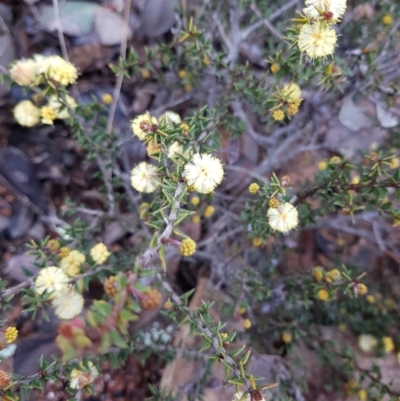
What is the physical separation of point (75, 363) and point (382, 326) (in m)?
2.00

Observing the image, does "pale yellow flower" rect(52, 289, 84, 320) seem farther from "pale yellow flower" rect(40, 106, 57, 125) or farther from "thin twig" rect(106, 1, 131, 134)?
"thin twig" rect(106, 1, 131, 134)

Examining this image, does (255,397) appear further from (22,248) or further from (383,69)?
(383,69)

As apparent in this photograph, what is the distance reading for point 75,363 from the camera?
1.62 metres

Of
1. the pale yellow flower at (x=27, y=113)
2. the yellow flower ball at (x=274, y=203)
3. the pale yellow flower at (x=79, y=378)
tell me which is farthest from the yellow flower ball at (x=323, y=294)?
the pale yellow flower at (x=27, y=113)

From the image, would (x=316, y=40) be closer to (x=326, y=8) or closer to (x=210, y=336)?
(x=326, y=8)

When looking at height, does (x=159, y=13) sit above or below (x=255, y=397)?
above

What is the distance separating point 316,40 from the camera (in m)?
1.53

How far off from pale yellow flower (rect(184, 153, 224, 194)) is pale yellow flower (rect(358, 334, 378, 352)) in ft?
6.29

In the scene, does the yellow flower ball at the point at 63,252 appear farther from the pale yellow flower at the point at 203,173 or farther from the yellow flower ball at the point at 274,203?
the yellow flower ball at the point at 274,203

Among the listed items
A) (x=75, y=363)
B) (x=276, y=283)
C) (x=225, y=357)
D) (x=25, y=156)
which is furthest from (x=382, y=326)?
(x=25, y=156)

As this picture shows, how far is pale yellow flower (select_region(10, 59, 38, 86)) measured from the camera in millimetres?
1911

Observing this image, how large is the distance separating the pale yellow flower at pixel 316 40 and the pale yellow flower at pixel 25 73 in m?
1.21

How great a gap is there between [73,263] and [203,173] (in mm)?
841

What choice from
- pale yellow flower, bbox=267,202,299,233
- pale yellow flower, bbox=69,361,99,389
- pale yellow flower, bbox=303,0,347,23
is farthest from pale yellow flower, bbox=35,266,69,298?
pale yellow flower, bbox=303,0,347,23
